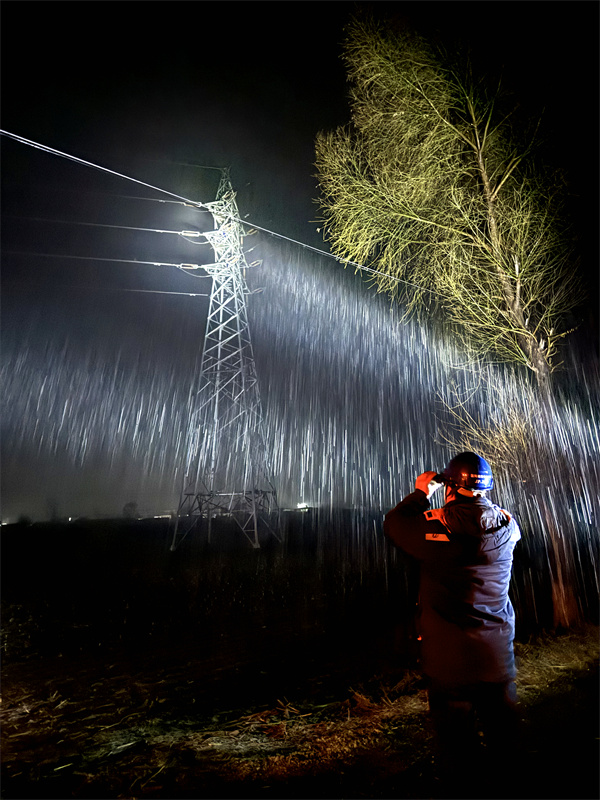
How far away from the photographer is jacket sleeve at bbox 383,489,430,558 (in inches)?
108

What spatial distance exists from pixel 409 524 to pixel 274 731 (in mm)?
3043

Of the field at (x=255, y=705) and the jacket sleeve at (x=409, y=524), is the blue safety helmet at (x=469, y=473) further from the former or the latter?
the field at (x=255, y=705)

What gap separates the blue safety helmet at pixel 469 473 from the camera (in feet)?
8.95

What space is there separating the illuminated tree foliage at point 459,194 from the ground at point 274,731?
459 centimetres

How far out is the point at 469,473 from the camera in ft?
9.02

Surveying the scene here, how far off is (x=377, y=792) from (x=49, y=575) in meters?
22.0

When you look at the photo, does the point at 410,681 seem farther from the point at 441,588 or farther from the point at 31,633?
the point at 31,633

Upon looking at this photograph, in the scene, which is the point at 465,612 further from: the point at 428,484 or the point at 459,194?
the point at 459,194

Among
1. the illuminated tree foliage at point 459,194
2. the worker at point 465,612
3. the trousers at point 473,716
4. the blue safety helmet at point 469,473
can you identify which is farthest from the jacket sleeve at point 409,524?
the illuminated tree foliage at point 459,194

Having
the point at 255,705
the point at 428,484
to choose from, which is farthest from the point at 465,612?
the point at 255,705

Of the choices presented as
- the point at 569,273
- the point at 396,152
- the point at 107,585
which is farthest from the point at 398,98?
the point at 107,585

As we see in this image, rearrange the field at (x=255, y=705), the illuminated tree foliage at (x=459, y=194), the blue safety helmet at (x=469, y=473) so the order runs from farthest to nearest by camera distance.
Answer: the illuminated tree foliage at (x=459, y=194) < the field at (x=255, y=705) < the blue safety helmet at (x=469, y=473)

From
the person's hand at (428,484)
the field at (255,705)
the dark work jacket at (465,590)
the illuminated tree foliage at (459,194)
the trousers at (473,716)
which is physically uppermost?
the illuminated tree foliage at (459,194)

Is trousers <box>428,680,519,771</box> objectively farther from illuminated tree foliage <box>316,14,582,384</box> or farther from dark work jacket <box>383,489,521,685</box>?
illuminated tree foliage <box>316,14,582,384</box>
